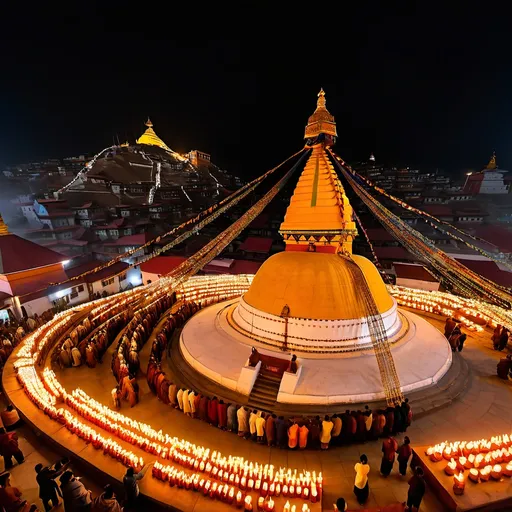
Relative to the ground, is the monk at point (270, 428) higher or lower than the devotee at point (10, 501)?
lower

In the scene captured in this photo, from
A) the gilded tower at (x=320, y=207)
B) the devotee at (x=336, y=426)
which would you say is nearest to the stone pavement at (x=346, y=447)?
the devotee at (x=336, y=426)

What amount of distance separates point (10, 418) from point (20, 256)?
11871mm

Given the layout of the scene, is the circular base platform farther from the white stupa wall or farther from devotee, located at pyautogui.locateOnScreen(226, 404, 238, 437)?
devotee, located at pyautogui.locateOnScreen(226, 404, 238, 437)

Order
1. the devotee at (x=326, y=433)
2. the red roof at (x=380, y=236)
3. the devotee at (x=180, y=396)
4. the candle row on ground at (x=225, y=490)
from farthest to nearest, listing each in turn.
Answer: the red roof at (x=380, y=236)
the devotee at (x=180, y=396)
the devotee at (x=326, y=433)
the candle row on ground at (x=225, y=490)

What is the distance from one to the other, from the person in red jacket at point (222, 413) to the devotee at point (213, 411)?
3.5 inches

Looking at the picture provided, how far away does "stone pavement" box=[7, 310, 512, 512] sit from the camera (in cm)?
516

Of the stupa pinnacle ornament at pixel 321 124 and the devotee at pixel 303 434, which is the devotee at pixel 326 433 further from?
the stupa pinnacle ornament at pixel 321 124

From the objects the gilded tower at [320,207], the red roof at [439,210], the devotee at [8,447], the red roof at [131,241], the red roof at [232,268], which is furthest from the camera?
the red roof at [439,210]

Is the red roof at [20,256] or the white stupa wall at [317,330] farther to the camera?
the red roof at [20,256]

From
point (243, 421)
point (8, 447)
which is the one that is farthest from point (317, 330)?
point (8, 447)

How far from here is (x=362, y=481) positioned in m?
4.63

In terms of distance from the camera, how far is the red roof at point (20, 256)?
14250mm

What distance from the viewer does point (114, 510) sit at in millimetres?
4004

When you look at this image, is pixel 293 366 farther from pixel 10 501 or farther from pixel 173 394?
pixel 10 501
